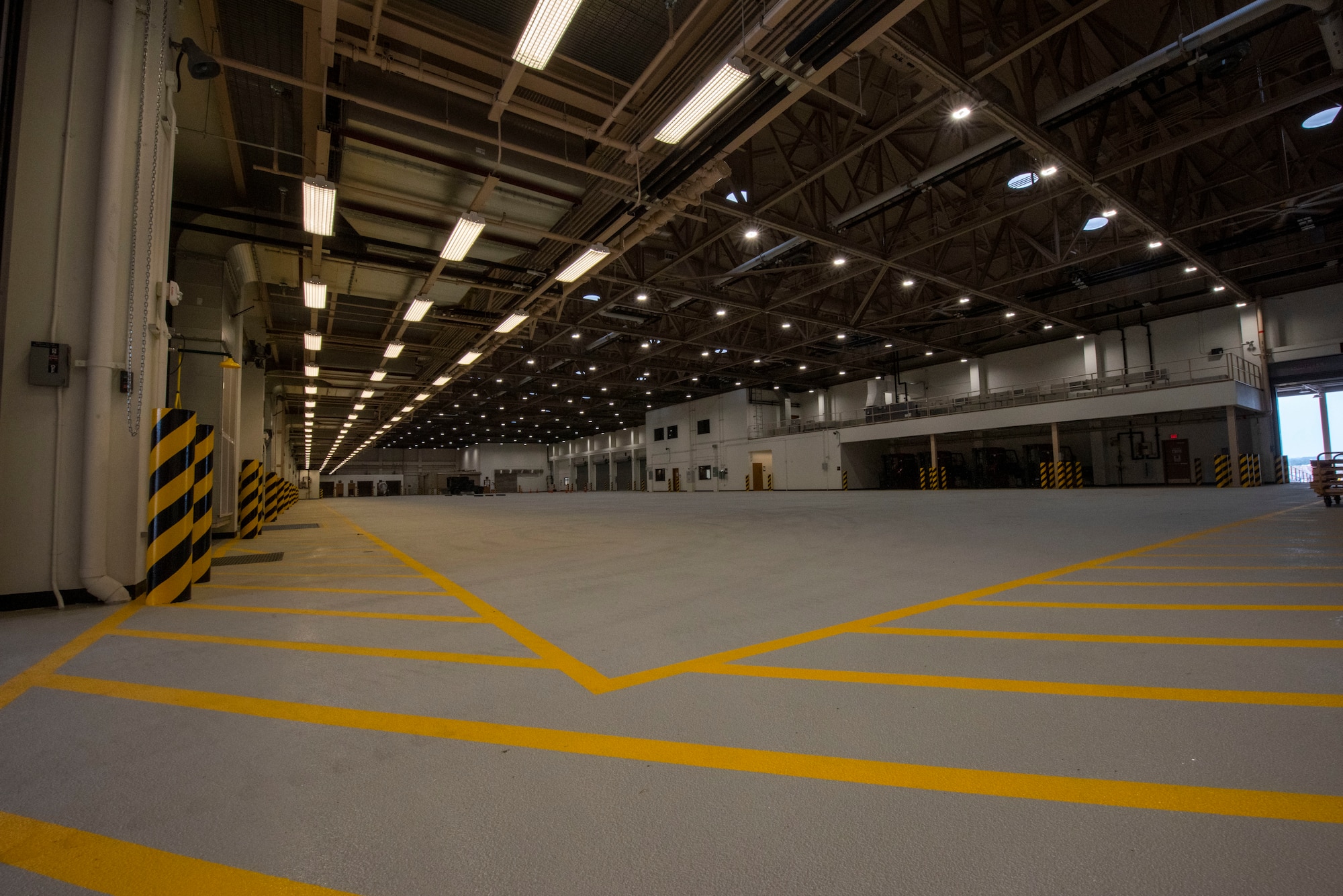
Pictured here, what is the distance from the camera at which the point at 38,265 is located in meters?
4.50

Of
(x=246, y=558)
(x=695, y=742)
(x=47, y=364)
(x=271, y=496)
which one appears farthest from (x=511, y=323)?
(x=695, y=742)

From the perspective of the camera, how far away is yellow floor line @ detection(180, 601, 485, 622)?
4.09 meters

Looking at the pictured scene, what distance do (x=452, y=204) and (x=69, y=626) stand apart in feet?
23.3

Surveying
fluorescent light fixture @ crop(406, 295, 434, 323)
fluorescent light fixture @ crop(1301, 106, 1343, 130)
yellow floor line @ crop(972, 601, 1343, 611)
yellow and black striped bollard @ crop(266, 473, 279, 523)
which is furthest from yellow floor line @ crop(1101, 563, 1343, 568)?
yellow and black striped bollard @ crop(266, 473, 279, 523)

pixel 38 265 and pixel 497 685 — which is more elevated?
pixel 38 265

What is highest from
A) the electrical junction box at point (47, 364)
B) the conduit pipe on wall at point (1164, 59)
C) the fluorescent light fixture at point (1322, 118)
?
the fluorescent light fixture at point (1322, 118)

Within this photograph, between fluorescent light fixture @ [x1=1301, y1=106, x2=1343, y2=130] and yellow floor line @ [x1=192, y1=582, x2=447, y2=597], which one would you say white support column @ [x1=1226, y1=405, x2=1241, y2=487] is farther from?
yellow floor line @ [x1=192, y1=582, x2=447, y2=597]

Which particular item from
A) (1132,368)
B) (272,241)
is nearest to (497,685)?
(272,241)

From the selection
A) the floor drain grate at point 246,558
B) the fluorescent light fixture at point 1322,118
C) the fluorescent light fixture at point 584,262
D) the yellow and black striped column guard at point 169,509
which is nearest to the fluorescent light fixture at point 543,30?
the fluorescent light fixture at point 584,262

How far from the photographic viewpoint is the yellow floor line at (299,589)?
5.18 meters

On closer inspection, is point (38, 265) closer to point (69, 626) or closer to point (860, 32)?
point (69, 626)

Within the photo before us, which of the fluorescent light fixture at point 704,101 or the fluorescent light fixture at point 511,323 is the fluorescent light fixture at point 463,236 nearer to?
the fluorescent light fixture at point 704,101

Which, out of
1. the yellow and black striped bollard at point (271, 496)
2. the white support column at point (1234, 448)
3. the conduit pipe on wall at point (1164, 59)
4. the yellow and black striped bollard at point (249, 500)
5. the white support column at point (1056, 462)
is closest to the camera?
the conduit pipe on wall at point (1164, 59)

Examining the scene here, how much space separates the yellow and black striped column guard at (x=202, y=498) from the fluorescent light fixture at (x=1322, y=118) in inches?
828
